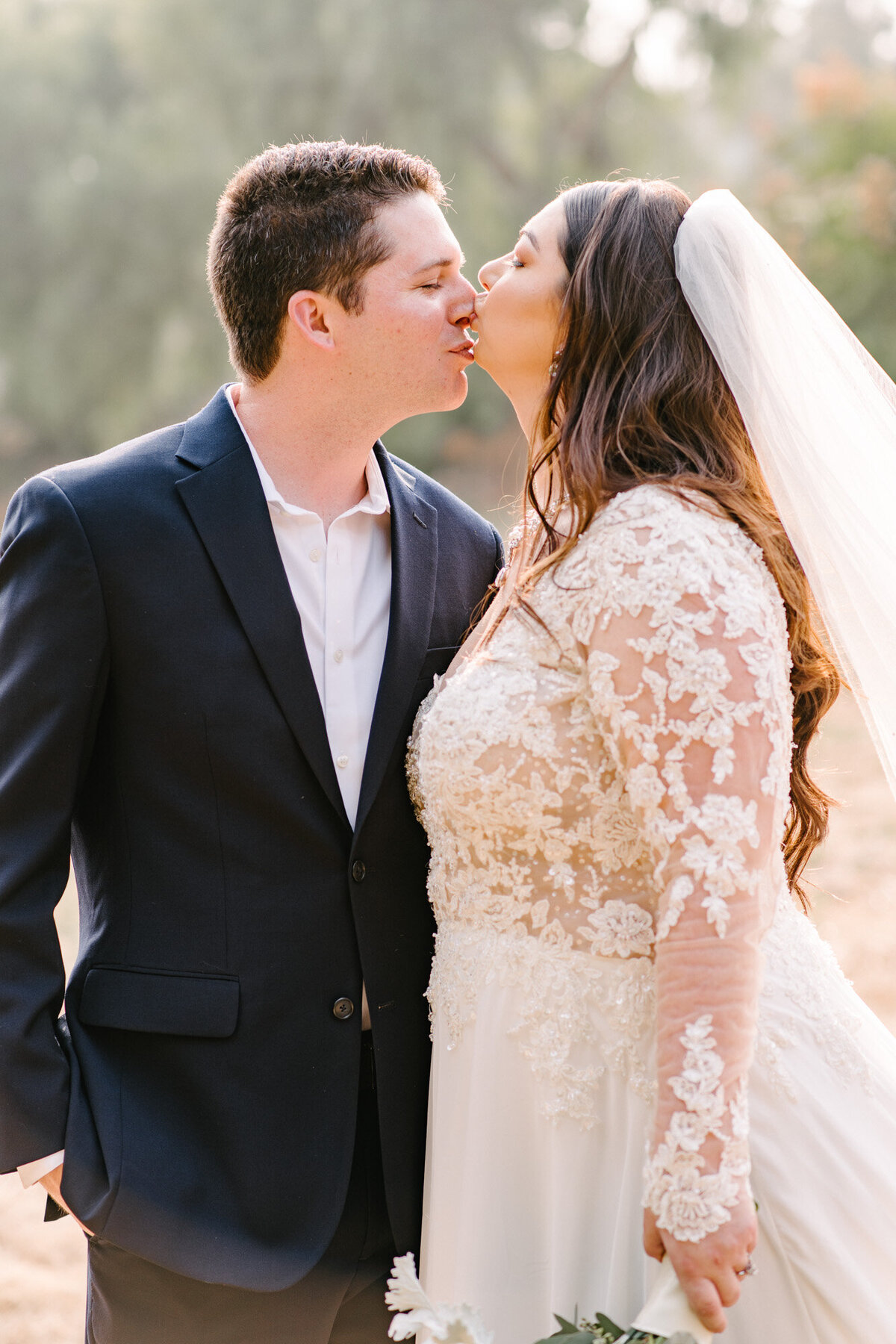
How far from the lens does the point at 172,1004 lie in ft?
6.67

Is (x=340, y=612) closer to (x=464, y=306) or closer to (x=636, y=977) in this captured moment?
(x=464, y=306)

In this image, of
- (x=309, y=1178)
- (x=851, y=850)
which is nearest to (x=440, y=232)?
(x=309, y=1178)

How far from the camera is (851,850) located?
7477mm

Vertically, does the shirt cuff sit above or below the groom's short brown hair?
below

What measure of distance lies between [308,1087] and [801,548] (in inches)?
48.7

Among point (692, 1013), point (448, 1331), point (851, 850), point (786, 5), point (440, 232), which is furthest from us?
point (786, 5)

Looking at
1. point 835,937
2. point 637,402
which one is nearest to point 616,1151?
point 637,402

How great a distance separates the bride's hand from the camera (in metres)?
1.60

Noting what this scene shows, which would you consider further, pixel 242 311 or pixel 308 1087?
pixel 242 311

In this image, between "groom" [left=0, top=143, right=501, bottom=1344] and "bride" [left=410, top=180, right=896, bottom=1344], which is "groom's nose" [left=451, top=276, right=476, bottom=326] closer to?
"bride" [left=410, top=180, right=896, bottom=1344]

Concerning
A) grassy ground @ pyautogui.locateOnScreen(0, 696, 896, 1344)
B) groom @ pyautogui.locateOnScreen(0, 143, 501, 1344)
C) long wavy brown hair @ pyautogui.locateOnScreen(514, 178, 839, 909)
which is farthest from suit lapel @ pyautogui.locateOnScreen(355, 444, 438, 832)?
grassy ground @ pyautogui.locateOnScreen(0, 696, 896, 1344)

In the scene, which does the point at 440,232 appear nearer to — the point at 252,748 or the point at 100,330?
the point at 252,748

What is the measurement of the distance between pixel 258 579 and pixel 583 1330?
1.26 meters

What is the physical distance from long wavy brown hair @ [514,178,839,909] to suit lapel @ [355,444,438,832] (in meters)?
0.26
